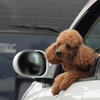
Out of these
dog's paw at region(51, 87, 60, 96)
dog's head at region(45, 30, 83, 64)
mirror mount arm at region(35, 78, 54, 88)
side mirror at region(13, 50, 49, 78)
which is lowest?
mirror mount arm at region(35, 78, 54, 88)

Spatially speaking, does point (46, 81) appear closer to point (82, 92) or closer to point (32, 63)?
point (32, 63)

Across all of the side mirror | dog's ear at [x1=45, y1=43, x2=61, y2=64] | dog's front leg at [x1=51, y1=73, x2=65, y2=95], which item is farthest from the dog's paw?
the side mirror

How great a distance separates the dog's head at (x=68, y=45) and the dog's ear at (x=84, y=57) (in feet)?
0.12

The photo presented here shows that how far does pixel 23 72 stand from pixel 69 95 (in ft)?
2.62

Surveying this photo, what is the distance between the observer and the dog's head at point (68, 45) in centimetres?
298

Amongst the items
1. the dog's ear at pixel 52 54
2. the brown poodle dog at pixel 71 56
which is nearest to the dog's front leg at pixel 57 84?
the brown poodle dog at pixel 71 56

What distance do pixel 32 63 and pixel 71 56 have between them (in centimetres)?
72

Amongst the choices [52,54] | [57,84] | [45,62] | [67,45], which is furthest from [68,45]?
[45,62]

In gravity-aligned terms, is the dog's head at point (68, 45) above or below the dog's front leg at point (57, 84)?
above

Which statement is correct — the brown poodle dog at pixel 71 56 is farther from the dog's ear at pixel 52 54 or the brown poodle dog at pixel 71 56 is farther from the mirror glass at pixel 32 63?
the mirror glass at pixel 32 63

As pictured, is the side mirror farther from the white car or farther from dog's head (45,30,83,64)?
dog's head (45,30,83,64)

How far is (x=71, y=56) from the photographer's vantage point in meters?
3.03

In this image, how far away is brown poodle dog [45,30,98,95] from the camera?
116 inches

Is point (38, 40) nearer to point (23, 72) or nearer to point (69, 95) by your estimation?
point (23, 72)
